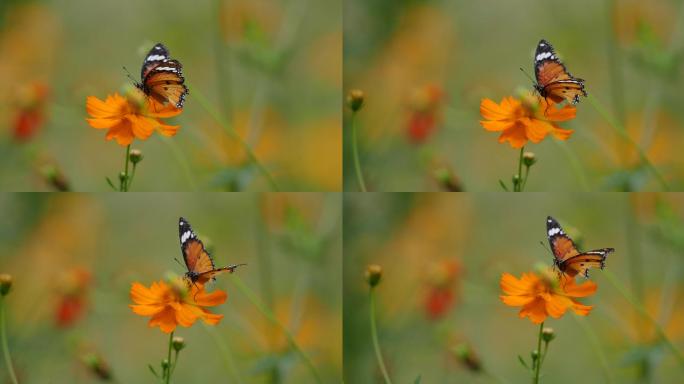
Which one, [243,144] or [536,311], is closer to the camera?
[536,311]

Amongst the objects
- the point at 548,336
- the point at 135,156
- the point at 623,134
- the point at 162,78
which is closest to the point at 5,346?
the point at 135,156

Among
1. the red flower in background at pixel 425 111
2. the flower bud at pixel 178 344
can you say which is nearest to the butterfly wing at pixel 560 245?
the red flower in background at pixel 425 111

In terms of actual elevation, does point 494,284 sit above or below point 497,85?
below

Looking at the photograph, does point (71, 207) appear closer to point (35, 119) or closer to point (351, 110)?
point (35, 119)

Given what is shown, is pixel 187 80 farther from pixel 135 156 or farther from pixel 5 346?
pixel 5 346

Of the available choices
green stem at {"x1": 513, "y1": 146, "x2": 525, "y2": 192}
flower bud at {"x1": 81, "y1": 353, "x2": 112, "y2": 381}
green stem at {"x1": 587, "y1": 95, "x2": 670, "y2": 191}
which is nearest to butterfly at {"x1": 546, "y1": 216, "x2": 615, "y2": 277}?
green stem at {"x1": 513, "y1": 146, "x2": 525, "y2": 192}

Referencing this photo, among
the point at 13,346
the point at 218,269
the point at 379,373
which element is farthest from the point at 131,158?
the point at 379,373

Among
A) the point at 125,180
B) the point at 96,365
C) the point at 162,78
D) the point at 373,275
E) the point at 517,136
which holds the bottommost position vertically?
the point at 96,365
